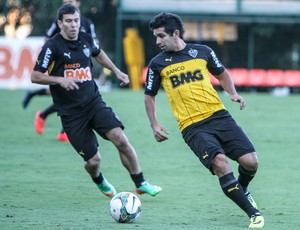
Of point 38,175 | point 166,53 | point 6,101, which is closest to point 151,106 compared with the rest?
point 166,53

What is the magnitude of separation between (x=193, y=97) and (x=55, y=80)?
170 centimetres

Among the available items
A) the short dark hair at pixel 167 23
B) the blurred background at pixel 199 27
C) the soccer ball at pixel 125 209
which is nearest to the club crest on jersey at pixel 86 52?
the short dark hair at pixel 167 23

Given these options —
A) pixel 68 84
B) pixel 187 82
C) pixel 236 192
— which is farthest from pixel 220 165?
pixel 68 84

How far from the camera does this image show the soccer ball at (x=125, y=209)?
29.4ft

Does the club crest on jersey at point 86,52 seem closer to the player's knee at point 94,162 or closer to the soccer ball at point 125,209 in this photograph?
the player's knee at point 94,162

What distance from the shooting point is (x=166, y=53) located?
9461mm

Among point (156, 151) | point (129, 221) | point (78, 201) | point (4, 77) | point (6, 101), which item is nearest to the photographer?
point (129, 221)

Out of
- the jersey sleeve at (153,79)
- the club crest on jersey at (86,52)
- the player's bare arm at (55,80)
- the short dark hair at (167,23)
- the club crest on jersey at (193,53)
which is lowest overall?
the player's bare arm at (55,80)

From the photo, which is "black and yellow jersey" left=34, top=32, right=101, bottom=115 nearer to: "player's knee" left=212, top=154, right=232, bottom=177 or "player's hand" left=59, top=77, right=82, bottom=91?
"player's hand" left=59, top=77, right=82, bottom=91

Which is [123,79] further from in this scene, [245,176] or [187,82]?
[245,176]

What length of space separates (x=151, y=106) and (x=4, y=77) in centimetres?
1945

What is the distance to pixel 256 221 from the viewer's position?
8672 mm

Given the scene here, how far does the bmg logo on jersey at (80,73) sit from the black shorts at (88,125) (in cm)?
34

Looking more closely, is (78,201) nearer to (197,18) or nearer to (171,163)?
(171,163)
